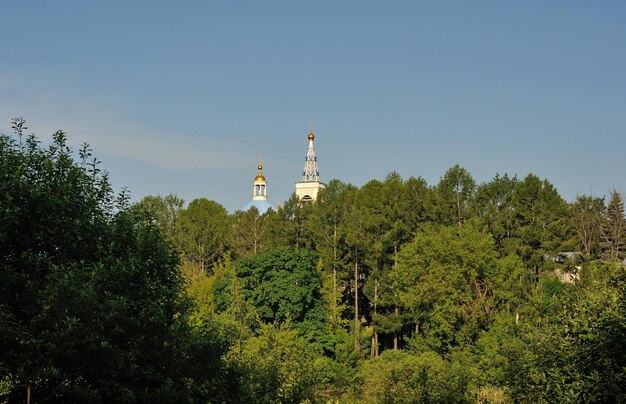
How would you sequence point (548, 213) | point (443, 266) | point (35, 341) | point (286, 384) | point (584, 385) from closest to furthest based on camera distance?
point (35, 341) < point (584, 385) < point (286, 384) < point (443, 266) < point (548, 213)

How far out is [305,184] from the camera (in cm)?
13675

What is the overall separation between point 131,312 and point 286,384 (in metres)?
8.82

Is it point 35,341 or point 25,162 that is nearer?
point 35,341

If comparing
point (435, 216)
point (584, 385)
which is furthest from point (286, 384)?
point (435, 216)

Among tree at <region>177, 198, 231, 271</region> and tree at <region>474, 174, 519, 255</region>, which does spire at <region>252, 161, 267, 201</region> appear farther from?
tree at <region>474, 174, 519, 255</region>

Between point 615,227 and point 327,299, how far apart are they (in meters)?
27.8

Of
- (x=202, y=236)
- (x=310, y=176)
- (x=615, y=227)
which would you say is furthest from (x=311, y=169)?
(x=615, y=227)

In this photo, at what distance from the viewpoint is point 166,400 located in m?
21.7

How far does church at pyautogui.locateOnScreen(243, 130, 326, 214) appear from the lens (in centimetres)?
13550

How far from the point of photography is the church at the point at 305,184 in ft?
445

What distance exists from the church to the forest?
60.9 meters

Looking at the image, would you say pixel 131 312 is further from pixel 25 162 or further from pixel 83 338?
pixel 25 162

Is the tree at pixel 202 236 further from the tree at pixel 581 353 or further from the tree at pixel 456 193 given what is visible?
the tree at pixel 581 353

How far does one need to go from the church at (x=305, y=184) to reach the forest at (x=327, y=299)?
200ft
